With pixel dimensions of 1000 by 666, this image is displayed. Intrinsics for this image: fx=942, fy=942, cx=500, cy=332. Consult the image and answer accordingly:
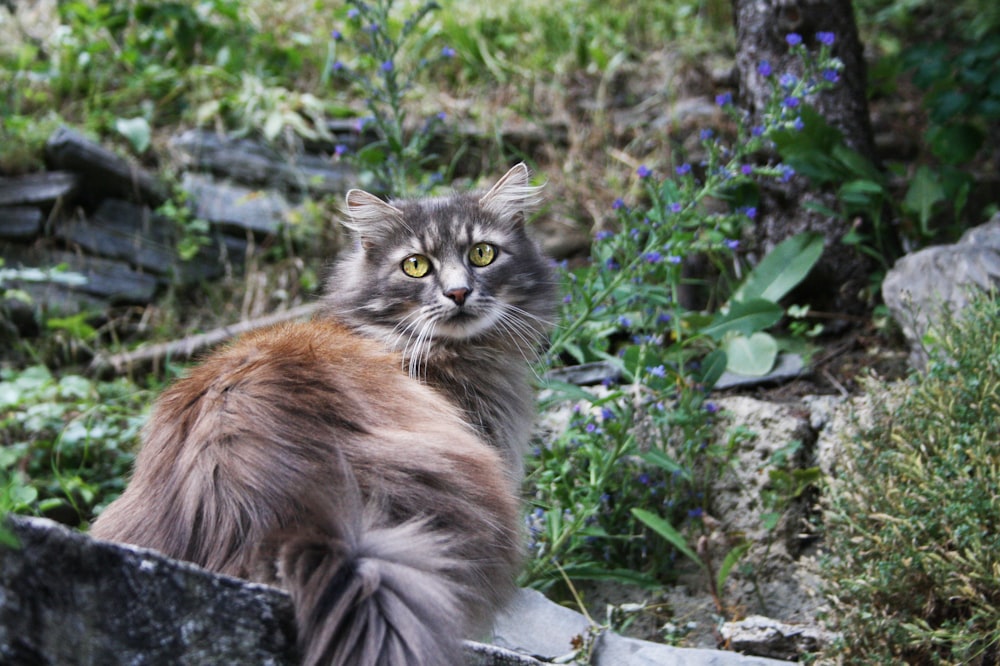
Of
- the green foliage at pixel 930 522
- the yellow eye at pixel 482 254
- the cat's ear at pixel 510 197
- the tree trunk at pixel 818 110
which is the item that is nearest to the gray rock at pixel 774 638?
the green foliage at pixel 930 522

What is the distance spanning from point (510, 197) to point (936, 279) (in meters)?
1.82

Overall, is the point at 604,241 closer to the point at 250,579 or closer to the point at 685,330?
the point at 685,330

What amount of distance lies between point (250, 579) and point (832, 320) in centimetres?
337

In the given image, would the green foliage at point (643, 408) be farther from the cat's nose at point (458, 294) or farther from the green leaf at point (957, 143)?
the green leaf at point (957, 143)

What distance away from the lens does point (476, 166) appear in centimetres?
594

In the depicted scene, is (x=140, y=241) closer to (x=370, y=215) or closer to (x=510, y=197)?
(x=370, y=215)

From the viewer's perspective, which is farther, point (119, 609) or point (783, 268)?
point (783, 268)

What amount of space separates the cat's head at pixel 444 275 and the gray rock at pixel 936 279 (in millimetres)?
1540

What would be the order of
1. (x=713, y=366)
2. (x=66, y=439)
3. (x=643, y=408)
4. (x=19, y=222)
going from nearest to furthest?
(x=643, y=408) → (x=713, y=366) → (x=66, y=439) → (x=19, y=222)

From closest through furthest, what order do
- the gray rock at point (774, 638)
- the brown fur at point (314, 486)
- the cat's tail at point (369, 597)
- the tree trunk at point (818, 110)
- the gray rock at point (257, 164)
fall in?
the cat's tail at point (369, 597) → the brown fur at point (314, 486) → the gray rock at point (774, 638) → the tree trunk at point (818, 110) → the gray rock at point (257, 164)

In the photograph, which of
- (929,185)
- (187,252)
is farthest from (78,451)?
(929,185)

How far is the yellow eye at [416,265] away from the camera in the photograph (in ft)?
9.72

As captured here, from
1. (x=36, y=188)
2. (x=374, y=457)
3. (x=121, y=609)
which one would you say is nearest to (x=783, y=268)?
(x=374, y=457)

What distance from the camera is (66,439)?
4004mm
